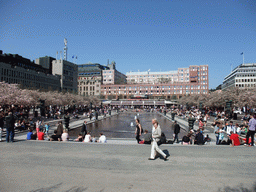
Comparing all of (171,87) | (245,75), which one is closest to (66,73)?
(171,87)

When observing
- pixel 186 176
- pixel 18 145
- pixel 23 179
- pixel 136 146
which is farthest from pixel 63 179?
pixel 18 145

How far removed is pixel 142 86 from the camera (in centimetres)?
13175

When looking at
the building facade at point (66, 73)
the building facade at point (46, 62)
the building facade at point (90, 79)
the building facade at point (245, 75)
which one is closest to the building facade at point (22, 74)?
the building facade at point (66, 73)

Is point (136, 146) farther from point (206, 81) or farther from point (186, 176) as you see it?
point (206, 81)

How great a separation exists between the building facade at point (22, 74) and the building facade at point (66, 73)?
12.6 feet

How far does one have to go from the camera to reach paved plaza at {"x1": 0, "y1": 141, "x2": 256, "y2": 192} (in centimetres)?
545

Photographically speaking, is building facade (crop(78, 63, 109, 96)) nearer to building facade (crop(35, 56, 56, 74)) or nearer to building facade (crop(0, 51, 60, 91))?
building facade (crop(35, 56, 56, 74))

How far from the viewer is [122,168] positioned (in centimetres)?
678

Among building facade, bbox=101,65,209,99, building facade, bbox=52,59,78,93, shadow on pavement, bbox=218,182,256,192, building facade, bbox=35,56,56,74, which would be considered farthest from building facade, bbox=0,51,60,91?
shadow on pavement, bbox=218,182,256,192

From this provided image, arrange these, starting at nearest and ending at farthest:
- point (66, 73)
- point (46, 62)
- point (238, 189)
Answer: point (238, 189), point (66, 73), point (46, 62)

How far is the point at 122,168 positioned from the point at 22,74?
277 feet

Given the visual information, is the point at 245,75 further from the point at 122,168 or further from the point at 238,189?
the point at 122,168

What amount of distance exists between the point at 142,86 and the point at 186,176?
414 ft

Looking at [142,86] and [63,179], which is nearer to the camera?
[63,179]
